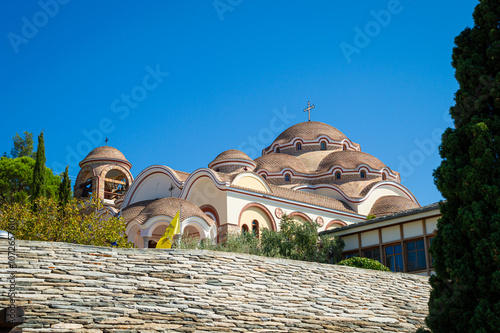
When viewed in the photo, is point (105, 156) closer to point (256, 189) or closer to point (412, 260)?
point (256, 189)

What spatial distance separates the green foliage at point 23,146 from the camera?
54.0 meters

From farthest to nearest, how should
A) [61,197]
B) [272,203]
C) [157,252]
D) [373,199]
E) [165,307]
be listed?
[373,199], [272,203], [61,197], [157,252], [165,307]

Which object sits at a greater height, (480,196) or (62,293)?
(480,196)

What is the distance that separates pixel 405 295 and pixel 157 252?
21.7ft

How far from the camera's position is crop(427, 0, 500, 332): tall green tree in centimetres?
907

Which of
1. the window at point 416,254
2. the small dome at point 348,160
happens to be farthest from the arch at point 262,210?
the small dome at point 348,160

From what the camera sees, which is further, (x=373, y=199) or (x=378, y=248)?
(x=373, y=199)

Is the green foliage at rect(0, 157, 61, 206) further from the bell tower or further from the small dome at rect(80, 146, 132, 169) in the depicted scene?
the small dome at rect(80, 146, 132, 169)

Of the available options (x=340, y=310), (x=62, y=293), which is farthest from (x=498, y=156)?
(x=62, y=293)

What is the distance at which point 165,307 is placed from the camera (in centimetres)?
1045

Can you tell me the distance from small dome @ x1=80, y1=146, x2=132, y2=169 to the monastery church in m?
0.06

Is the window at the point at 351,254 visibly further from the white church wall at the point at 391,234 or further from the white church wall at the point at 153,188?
the white church wall at the point at 153,188

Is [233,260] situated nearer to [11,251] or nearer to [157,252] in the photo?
[157,252]

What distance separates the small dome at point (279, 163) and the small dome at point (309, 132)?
10.8 feet
